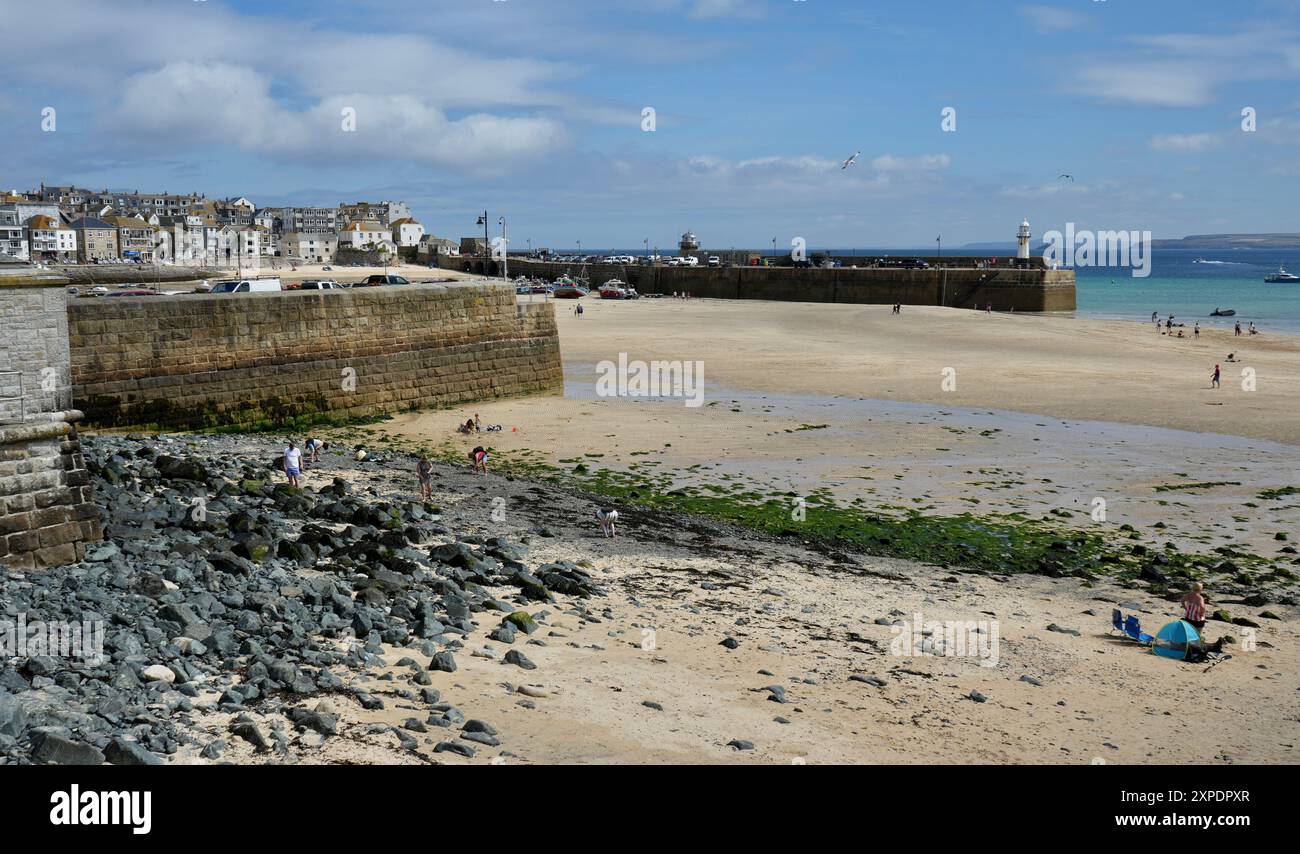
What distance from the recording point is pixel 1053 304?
217ft

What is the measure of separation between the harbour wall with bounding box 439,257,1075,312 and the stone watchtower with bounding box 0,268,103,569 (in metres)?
60.7

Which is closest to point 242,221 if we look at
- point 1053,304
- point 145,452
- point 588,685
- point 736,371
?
point 1053,304

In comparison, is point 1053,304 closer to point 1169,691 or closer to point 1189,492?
point 1189,492

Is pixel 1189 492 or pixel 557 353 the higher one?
pixel 557 353

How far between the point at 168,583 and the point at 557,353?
21.4 metres

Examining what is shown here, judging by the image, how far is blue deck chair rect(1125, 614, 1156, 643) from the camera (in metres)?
11.7

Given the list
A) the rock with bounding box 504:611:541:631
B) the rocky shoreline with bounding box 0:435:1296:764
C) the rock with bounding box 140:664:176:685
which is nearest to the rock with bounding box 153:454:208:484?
the rocky shoreline with bounding box 0:435:1296:764

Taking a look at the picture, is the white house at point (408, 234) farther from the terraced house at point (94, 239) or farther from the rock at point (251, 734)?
the rock at point (251, 734)

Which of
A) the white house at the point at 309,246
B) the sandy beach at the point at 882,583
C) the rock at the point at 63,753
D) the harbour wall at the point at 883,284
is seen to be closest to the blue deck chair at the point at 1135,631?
the sandy beach at the point at 882,583

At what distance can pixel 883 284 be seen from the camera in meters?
69.9

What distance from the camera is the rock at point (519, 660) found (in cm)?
960

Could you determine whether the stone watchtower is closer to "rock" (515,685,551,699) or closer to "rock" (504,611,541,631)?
"rock" (504,611,541,631)

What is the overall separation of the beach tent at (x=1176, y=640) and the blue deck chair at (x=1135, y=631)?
0.75ft
